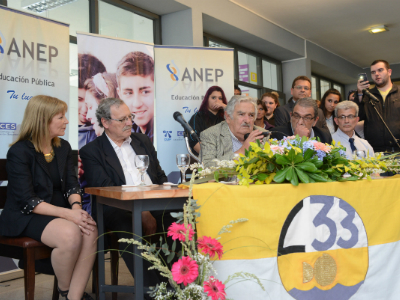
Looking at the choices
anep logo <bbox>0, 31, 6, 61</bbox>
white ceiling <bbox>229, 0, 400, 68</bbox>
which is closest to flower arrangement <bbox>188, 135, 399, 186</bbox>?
anep logo <bbox>0, 31, 6, 61</bbox>

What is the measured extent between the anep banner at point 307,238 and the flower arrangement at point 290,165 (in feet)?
0.15

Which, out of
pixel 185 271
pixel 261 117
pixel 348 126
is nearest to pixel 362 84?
pixel 348 126

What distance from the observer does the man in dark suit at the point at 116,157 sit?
2.38m

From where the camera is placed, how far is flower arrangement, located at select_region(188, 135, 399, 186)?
5.30 feet

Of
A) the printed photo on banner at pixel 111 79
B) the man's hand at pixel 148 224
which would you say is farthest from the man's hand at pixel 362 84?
the man's hand at pixel 148 224

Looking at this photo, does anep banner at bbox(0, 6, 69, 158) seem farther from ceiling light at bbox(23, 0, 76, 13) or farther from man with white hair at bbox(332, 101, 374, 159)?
man with white hair at bbox(332, 101, 374, 159)

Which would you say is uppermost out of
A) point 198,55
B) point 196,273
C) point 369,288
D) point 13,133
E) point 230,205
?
point 198,55

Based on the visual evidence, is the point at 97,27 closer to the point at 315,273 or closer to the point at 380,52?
the point at 315,273

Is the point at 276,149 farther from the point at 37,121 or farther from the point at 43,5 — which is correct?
the point at 43,5

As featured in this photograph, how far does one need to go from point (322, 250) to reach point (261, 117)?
2808mm

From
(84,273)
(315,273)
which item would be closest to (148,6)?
(84,273)

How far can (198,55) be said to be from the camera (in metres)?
4.45

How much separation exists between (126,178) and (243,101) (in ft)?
3.19

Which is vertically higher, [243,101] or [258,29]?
[258,29]
